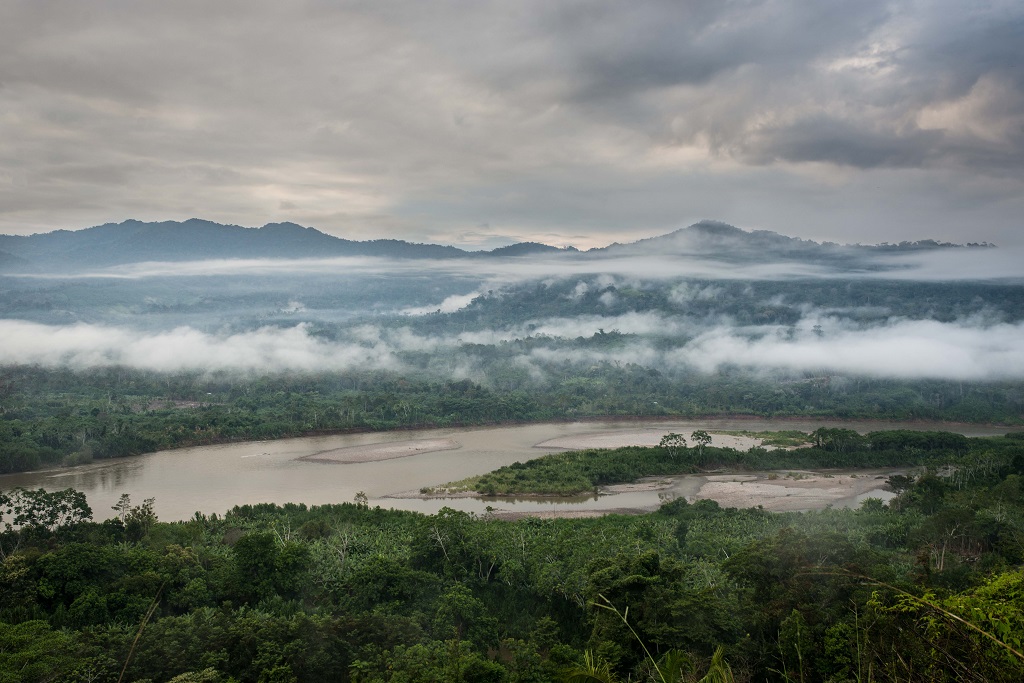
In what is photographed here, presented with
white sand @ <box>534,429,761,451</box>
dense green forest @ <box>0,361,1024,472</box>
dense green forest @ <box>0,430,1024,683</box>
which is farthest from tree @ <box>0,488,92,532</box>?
white sand @ <box>534,429,761,451</box>

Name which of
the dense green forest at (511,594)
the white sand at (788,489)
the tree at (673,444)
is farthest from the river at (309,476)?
the dense green forest at (511,594)

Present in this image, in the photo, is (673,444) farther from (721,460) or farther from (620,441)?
(620,441)

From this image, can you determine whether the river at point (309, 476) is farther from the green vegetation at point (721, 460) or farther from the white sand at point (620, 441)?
the green vegetation at point (721, 460)

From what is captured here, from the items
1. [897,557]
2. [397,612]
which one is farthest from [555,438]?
[397,612]

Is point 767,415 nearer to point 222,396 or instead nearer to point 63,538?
point 222,396

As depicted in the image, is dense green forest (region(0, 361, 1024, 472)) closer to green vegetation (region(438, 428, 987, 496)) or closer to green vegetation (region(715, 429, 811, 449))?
green vegetation (region(715, 429, 811, 449))

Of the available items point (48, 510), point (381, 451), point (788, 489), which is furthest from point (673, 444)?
point (48, 510)
